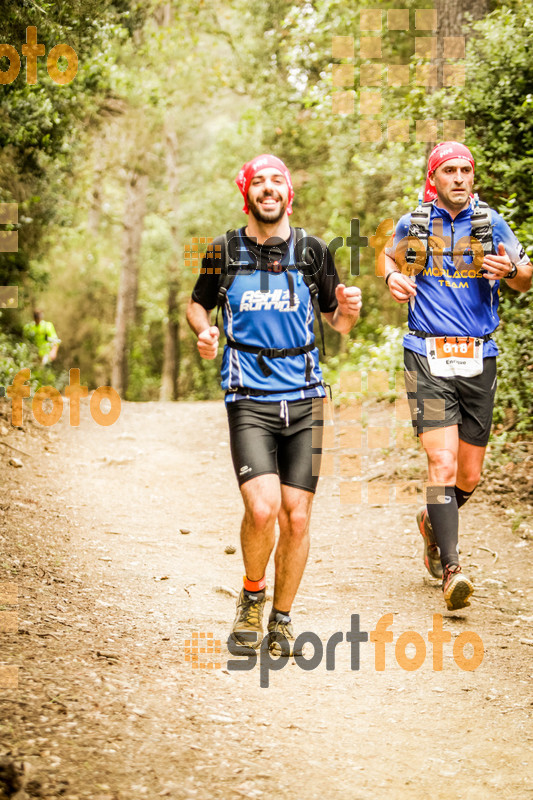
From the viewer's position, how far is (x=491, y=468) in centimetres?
788

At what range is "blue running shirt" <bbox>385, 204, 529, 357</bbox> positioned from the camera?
4.96 meters

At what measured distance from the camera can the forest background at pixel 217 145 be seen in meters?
7.79

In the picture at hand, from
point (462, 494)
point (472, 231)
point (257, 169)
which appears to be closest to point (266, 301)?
point (257, 169)

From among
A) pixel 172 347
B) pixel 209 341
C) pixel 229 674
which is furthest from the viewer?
pixel 172 347

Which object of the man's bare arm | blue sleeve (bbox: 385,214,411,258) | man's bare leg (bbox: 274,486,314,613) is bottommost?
man's bare leg (bbox: 274,486,314,613)

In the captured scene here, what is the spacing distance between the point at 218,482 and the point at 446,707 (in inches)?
236

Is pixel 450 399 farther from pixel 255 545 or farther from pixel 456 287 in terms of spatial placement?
pixel 255 545

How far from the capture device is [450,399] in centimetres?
498

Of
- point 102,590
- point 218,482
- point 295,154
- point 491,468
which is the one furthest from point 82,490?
point 295,154

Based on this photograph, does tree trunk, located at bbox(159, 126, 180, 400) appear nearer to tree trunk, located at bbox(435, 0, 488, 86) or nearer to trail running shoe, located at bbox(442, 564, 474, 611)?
tree trunk, located at bbox(435, 0, 488, 86)

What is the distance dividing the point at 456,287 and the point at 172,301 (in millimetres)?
21231

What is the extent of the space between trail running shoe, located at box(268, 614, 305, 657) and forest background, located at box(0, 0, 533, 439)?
156 inches

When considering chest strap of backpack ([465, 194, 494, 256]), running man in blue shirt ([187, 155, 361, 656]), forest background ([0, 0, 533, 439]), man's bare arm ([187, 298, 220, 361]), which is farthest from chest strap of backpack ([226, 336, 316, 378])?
forest background ([0, 0, 533, 439])

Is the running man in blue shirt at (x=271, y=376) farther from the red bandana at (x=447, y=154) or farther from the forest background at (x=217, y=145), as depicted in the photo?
the forest background at (x=217, y=145)
